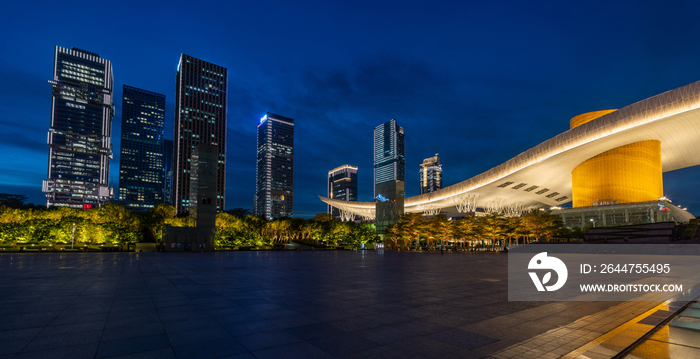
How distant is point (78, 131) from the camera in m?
172

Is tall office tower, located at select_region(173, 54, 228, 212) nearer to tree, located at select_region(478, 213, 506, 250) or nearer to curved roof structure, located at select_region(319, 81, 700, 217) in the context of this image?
curved roof structure, located at select_region(319, 81, 700, 217)

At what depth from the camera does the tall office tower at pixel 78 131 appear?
163875 millimetres

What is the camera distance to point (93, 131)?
176 meters

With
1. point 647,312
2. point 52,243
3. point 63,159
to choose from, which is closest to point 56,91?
point 63,159

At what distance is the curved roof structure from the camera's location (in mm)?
52312

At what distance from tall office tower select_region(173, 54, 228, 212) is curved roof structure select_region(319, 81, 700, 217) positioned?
115 meters

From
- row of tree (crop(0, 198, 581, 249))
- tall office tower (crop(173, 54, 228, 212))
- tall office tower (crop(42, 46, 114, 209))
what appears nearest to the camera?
row of tree (crop(0, 198, 581, 249))

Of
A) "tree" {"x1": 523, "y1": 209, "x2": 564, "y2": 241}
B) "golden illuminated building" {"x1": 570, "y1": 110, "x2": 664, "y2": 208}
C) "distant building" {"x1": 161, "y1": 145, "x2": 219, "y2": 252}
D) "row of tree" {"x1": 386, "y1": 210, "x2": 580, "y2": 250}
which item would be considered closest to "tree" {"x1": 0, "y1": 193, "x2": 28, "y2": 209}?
"distant building" {"x1": 161, "y1": 145, "x2": 219, "y2": 252}

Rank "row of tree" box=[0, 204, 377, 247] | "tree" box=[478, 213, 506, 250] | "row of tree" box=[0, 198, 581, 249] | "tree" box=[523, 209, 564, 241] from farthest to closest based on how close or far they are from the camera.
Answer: "tree" box=[478, 213, 506, 250], "tree" box=[523, 209, 564, 241], "row of tree" box=[0, 198, 581, 249], "row of tree" box=[0, 204, 377, 247]

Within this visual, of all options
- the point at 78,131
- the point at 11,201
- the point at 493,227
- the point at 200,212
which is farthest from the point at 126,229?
the point at 78,131

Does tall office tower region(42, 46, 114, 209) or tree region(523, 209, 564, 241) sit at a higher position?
tall office tower region(42, 46, 114, 209)

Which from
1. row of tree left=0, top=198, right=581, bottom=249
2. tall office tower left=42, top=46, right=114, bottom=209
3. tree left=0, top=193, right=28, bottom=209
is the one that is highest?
tall office tower left=42, top=46, right=114, bottom=209

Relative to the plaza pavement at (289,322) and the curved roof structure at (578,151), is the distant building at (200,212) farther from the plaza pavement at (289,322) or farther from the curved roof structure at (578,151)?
the curved roof structure at (578,151)

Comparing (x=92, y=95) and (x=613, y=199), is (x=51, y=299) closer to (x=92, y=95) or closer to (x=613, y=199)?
(x=613, y=199)
